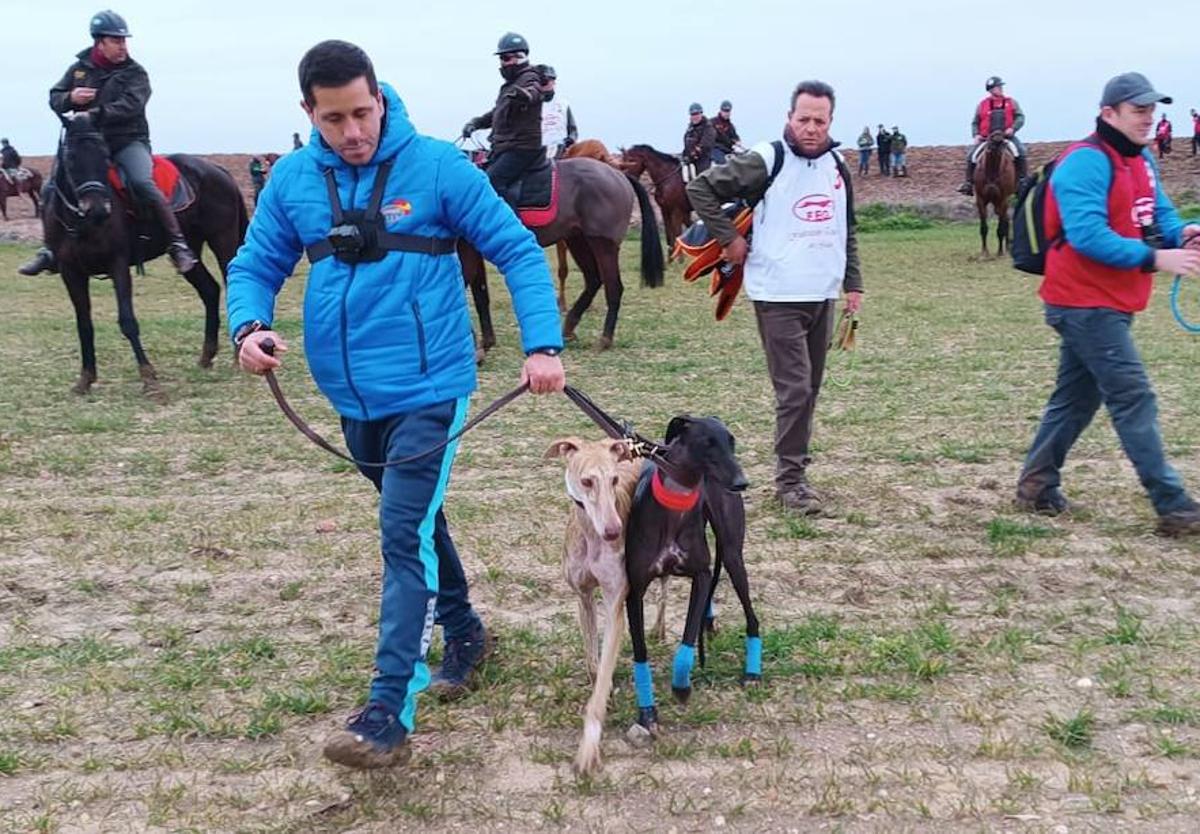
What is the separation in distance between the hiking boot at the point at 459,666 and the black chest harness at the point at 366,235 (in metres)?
1.38

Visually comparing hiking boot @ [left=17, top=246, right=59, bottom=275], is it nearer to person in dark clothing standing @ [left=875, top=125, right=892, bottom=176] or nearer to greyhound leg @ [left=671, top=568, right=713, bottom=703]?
greyhound leg @ [left=671, top=568, right=713, bottom=703]

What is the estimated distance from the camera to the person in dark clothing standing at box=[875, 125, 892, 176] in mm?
31156

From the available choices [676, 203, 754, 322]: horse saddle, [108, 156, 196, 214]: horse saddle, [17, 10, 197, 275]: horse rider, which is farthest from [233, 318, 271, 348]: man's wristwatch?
[108, 156, 196, 214]: horse saddle

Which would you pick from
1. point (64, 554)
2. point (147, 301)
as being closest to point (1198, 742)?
point (64, 554)

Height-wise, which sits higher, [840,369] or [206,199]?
[206,199]

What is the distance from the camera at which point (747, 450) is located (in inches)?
267

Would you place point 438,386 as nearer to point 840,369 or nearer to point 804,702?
point 804,702

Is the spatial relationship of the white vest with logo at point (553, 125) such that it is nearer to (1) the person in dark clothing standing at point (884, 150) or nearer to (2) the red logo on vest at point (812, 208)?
(2) the red logo on vest at point (812, 208)

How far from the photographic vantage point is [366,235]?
314cm

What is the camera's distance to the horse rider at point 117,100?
27.9 feet

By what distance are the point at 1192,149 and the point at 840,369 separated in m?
26.2

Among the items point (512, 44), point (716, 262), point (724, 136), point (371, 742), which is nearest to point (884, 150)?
point (724, 136)

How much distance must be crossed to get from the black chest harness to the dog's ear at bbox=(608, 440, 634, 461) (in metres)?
0.79

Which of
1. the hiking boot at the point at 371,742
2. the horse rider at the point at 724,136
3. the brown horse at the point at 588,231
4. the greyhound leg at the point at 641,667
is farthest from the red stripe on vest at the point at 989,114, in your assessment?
the hiking boot at the point at 371,742
